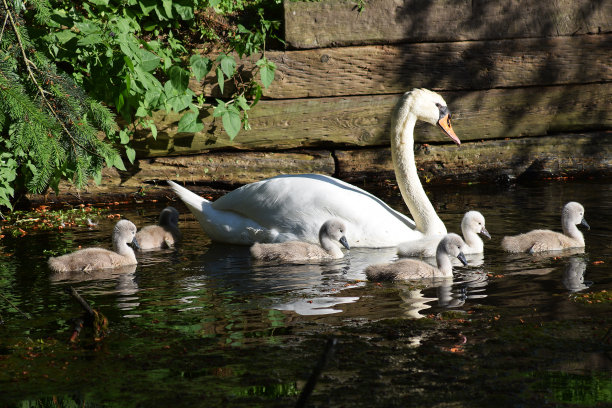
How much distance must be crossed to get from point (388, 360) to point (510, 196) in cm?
572

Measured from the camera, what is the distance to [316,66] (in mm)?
9781

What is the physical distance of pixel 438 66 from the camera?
10023 millimetres

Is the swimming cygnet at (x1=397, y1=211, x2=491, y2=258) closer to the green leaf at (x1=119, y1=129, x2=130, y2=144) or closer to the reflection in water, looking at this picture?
the reflection in water

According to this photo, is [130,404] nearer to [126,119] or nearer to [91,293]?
[91,293]

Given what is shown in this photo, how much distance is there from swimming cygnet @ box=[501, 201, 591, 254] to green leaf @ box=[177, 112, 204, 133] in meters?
3.74

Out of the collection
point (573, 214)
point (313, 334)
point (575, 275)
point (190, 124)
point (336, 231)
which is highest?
point (190, 124)

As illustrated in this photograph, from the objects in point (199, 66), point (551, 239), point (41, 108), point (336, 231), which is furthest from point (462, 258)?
point (199, 66)

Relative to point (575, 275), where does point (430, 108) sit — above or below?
above

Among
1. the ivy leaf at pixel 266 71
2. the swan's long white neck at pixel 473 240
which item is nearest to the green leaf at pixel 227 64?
the ivy leaf at pixel 266 71

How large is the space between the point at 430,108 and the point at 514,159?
2996mm

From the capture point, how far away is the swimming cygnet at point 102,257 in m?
6.56

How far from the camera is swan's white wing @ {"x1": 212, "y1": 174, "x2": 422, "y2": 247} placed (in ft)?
23.7

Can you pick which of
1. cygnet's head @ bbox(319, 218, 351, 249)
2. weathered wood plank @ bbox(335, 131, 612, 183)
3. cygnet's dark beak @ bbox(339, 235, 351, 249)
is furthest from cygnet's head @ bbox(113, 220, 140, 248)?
weathered wood plank @ bbox(335, 131, 612, 183)

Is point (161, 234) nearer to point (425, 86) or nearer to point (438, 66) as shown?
point (425, 86)
